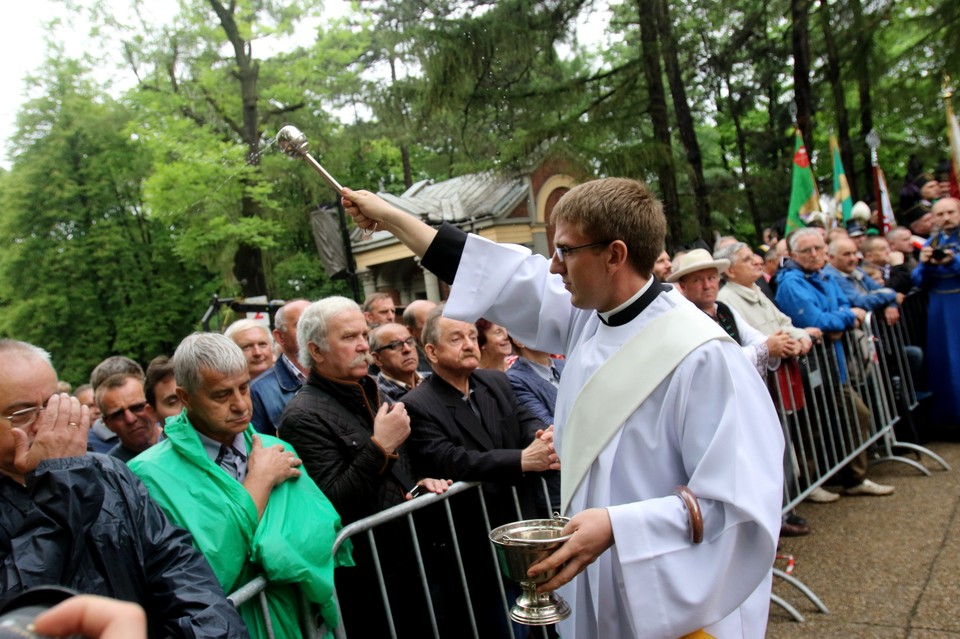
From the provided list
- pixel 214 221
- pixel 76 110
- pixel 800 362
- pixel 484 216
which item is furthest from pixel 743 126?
pixel 800 362

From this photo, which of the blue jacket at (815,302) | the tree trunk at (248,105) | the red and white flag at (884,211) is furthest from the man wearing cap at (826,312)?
the tree trunk at (248,105)

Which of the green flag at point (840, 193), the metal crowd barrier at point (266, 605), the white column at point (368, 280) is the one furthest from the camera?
the white column at point (368, 280)

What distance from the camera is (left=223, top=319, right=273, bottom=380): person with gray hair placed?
17.2 feet

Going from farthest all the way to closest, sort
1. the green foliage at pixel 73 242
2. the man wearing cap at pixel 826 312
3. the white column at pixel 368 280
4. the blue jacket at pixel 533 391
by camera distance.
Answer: the green foliage at pixel 73 242 → the white column at pixel 368 280 → the man wearing cap at pixel 826 312 → the blue jacket at pixel 533 391

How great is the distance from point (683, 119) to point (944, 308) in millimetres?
Result: 5828

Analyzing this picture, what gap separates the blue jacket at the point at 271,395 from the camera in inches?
177

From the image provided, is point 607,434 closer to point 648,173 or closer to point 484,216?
point 648,173

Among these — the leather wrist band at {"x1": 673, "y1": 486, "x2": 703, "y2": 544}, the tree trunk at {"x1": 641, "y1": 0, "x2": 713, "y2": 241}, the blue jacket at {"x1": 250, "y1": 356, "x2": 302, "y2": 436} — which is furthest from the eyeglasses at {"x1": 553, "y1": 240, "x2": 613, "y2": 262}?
the tree trunk at {"x1": 641, "y1": 0, "x2": 713, "y2": 241}

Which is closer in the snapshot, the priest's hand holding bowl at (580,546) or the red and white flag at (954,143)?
the priest's hand holding bowl at (580,546)

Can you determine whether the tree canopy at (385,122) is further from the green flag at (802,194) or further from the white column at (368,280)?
the white column at (368,280)

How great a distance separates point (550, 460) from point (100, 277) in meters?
25.7

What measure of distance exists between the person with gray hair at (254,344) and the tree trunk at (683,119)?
25.6 ft

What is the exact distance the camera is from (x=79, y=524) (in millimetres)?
2016

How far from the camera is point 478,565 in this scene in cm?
371
